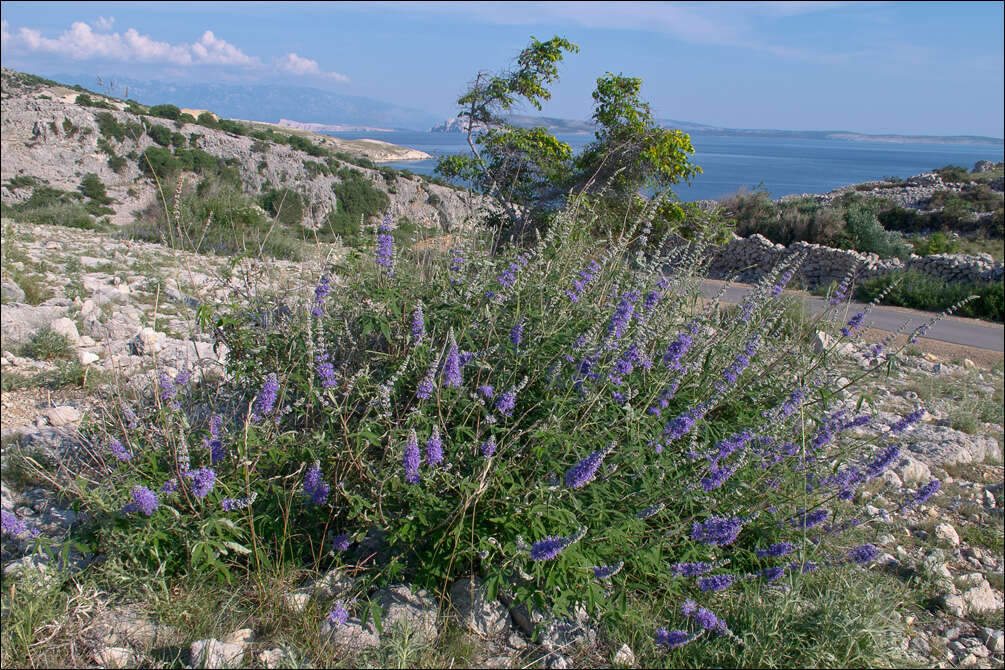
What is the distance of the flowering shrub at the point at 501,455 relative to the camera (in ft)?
7.25

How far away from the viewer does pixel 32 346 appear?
5.08m

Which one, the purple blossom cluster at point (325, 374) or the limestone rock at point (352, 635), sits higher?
the purple blossom cluster at point (325, 374)

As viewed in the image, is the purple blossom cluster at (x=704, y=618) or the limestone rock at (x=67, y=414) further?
the limestone rock at (x=67, y=414)

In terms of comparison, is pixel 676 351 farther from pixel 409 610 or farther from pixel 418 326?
pixel 409 610

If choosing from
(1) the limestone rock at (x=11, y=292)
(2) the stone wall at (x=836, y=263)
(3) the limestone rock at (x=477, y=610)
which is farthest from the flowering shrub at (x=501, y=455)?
(2) the stone wall at (x=836, y=263)

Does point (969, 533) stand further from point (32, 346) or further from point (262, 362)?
point (32, 346)

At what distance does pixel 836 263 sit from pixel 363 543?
21901mm

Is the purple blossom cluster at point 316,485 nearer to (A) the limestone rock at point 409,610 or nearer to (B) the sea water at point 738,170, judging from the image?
(A) the limestone rock at point 409,610

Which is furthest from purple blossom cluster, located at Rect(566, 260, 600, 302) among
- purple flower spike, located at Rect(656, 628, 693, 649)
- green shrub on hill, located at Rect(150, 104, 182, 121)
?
green shrub on hill, located at Rect(150, 104, 182, 121)

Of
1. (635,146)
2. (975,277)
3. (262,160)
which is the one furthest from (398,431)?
(262,160)

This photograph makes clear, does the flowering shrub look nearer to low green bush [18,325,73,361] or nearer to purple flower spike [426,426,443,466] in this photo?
purple flower spike [426,426,443,466]

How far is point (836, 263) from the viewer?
20.2m

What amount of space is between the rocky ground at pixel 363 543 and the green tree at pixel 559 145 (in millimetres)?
6022

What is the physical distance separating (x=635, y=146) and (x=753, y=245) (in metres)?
13.6
